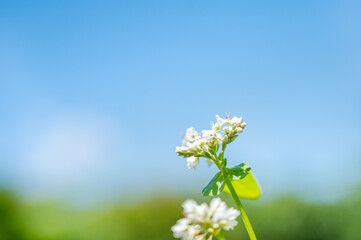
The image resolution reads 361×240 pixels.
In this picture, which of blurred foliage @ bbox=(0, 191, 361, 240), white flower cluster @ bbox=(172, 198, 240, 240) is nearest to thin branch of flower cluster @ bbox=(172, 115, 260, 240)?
white flower cluster @ bbox=(172, 198, 240, 240)

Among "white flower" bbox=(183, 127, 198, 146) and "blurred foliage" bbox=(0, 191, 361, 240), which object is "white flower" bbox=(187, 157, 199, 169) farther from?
"blurred foliage" bbox=(0, 191, 361, 240)

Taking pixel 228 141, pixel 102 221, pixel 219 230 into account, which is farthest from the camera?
pixel 102 221

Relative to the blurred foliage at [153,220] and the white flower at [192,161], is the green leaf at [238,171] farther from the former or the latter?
the blurred foliage at [153,220]

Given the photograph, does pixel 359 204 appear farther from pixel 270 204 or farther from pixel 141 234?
pixel 141 234

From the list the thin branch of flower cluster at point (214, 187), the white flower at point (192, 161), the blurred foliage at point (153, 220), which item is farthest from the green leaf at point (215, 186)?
the blurred foliage at point (153, 220)

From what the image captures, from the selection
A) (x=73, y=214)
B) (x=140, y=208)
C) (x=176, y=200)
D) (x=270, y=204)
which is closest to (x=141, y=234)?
(x=140, y=208)

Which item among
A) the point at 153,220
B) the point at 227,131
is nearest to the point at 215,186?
the point at 227,131
